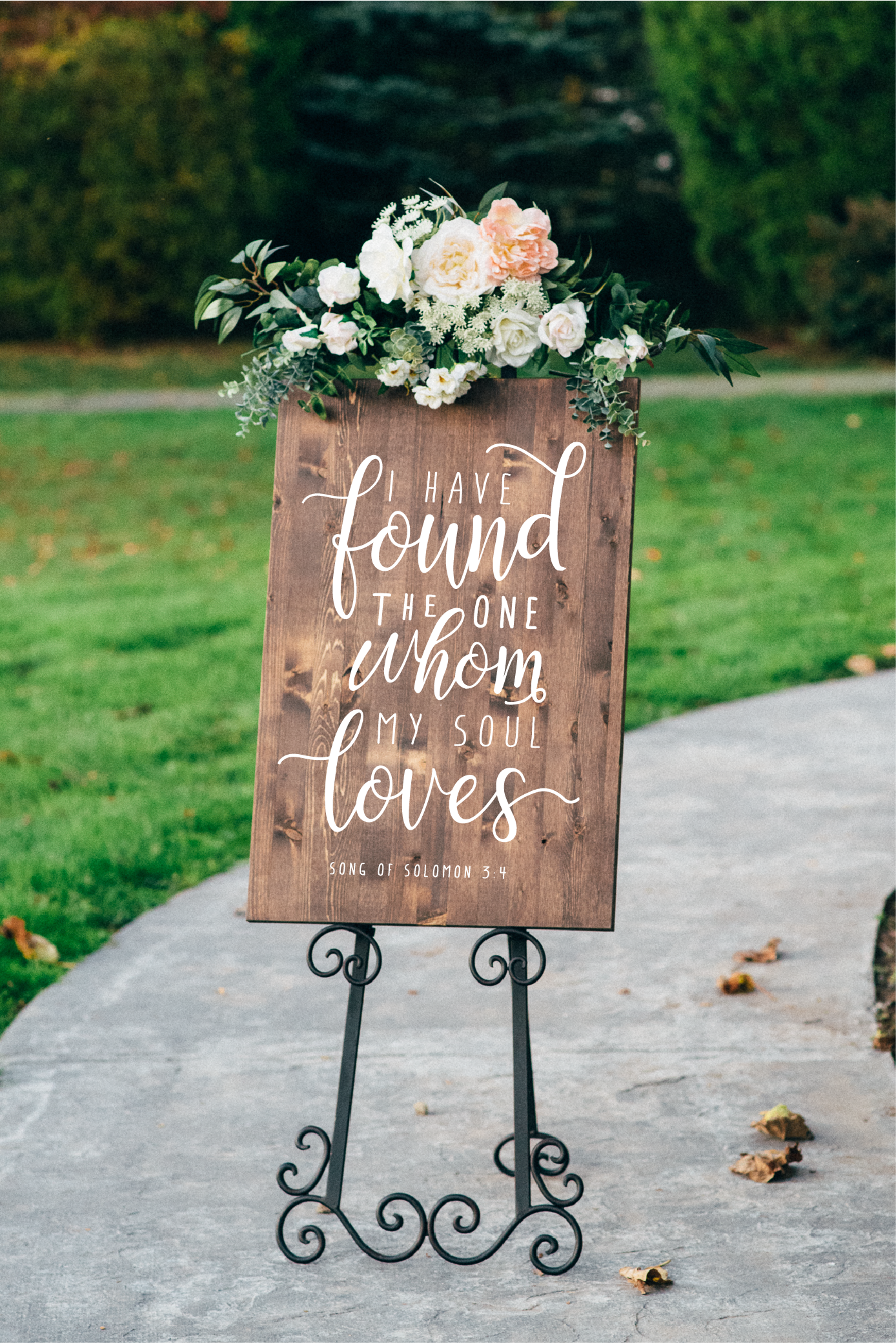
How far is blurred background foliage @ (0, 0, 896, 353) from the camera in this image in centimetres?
1424

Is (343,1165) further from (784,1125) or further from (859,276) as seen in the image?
(859,276)

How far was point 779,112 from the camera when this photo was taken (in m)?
14.7

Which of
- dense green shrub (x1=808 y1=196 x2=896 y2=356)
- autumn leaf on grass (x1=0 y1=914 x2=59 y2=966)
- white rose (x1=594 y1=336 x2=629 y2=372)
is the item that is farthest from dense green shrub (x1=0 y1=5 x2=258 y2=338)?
white rose (x1=594 y1=336 x2=629 y2=372)

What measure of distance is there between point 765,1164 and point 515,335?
1.75 metres

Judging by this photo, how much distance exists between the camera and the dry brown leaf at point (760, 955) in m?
4.01

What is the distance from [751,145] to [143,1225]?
46.3 feet

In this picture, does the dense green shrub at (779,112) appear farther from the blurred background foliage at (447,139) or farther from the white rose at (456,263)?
the white rose at (456,263)

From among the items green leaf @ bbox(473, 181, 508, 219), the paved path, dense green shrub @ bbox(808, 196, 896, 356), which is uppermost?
dense green shrub @ bbox(808, 196, 896, 356)

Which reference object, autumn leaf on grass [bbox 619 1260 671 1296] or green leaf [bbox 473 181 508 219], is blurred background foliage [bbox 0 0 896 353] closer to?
green leaf [bbox 473 181 508 219]

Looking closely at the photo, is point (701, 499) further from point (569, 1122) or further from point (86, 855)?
point (569, 1122)

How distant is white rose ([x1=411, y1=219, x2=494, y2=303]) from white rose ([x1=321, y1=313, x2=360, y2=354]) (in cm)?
16

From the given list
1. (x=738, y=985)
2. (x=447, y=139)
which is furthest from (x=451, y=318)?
(x=447, y=139)

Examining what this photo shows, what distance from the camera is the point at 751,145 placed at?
1487 centimetres

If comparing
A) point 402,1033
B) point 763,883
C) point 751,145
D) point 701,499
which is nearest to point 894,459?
point 701,499
